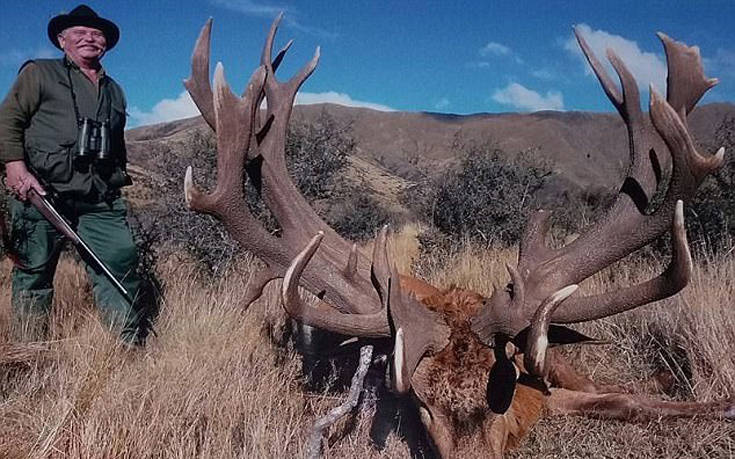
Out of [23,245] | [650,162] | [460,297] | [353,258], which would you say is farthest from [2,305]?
[650,162]

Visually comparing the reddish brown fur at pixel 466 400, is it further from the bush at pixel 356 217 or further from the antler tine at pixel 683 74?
the bush at pixel 356 217

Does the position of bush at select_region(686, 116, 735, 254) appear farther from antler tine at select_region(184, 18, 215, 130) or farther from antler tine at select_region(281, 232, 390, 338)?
antler tine at select_region(184, 18, 215, 130)

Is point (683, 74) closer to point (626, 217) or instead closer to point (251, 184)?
point (626, 217)

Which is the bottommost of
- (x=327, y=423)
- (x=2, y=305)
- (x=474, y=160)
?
(x=2, y=305)

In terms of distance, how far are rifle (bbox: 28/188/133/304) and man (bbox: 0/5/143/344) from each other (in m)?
0.06

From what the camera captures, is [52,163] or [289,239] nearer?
[289,239]

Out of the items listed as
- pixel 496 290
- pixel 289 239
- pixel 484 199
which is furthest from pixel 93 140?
pixel 484 199

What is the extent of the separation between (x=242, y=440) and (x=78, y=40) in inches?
122

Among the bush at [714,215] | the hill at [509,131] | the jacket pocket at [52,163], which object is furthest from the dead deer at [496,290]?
the hill at [509,131]

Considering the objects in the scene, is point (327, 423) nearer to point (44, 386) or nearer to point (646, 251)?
point (44, 386)

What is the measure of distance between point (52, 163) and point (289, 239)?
6.50 feet

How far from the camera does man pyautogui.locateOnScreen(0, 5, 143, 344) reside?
15.3 feet

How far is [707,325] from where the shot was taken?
4242 millimetres

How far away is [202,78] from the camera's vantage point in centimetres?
387
